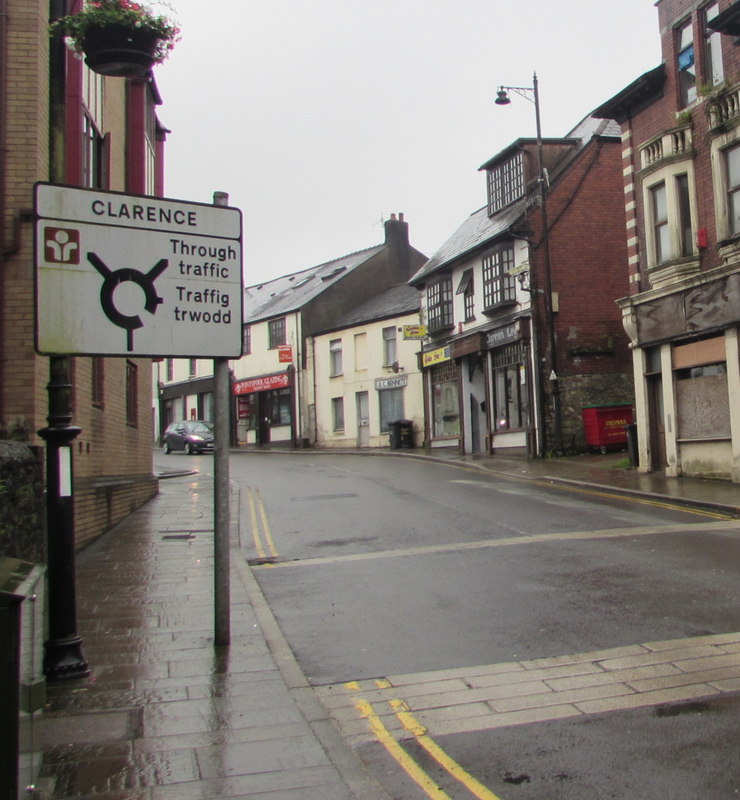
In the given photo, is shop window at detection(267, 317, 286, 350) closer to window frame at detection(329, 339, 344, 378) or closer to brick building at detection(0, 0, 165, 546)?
window frame at detection(329, 339, 344, 378)

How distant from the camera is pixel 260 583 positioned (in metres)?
9.20

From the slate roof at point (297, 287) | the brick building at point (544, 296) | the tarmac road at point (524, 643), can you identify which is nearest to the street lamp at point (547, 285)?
the brick building at point (544, 296)

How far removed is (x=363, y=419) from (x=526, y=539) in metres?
28.0

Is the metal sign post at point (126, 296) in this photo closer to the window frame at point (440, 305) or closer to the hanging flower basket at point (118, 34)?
the hanging flower basket at point (118, 34)

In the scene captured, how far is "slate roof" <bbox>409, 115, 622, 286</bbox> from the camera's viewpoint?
28172mm

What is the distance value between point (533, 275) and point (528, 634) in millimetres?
21251

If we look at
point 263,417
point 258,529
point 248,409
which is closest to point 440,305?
point 263,417

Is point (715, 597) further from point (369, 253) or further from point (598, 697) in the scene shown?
point (369, 253)

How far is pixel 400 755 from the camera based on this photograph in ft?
14.4

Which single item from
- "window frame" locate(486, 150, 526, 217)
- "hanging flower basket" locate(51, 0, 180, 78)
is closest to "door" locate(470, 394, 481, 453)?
"window frame" locate(486, 150, 526, 217)

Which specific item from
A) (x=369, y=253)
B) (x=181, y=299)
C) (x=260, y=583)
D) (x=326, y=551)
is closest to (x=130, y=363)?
(x=326, y=551)

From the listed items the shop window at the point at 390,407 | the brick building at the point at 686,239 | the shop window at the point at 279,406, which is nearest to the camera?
the brick building at the point at 686,239

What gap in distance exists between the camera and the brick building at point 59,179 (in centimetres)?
940

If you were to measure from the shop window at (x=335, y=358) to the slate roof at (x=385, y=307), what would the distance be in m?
0.69
